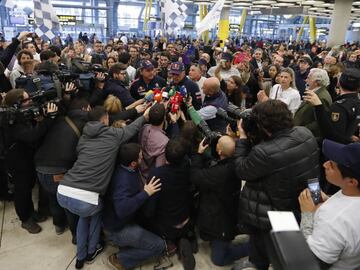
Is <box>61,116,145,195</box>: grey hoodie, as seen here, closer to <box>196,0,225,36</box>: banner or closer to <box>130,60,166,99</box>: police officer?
<box>130,60,166,99</box>: police officer

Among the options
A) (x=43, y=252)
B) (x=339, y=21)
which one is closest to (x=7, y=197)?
(x=43, y=252)

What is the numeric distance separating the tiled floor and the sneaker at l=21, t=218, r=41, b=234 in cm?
4

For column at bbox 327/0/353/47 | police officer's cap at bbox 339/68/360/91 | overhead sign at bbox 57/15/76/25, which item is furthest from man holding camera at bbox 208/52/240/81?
overhead sign at bbox 57/15/76/25

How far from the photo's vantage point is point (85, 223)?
2.53m

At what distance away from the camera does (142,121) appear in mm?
2738

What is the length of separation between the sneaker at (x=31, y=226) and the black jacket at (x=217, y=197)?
66.0 inches

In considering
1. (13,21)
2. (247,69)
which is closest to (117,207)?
(247,69)

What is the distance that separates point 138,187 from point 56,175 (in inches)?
31.5

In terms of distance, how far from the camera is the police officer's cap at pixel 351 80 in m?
2.82

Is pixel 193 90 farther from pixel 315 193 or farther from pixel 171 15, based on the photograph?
pixel 171 15

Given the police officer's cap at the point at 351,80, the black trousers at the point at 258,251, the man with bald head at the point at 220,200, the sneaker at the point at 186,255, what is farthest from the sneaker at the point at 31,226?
the police officer's cap at the point at 351,80

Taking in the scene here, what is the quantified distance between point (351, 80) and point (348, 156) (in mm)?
1844

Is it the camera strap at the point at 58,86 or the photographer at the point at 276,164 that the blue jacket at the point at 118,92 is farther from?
the photographer at the point at 276,164

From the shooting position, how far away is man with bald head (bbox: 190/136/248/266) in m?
2.30
